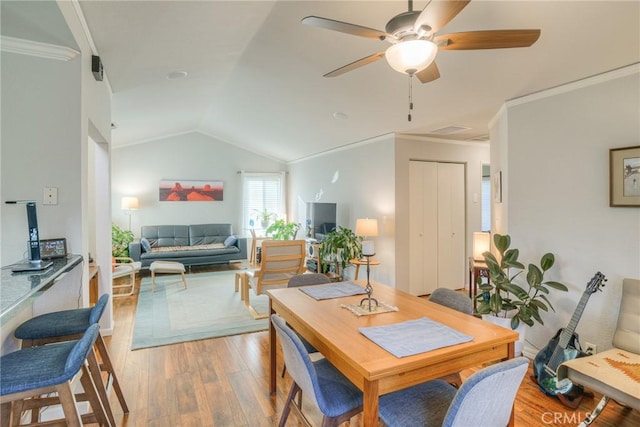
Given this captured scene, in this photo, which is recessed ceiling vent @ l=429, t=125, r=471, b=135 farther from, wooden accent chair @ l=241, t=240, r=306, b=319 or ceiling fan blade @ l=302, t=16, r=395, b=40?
ceiling fan blade @ l=302, t=16, r=395, b=40

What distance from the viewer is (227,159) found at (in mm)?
7984

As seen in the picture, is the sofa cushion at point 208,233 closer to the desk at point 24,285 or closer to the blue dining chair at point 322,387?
the desk at point 24,285

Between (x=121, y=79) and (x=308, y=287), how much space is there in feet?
9.62

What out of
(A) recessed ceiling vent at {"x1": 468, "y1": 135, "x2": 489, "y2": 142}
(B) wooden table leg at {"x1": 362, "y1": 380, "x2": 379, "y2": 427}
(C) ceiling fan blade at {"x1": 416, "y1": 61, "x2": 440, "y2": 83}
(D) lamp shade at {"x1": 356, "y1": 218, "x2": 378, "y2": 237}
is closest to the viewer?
(B) wooden table leg at {"x1": 362, "y1": 380, "x2": 379, "y2": 427}

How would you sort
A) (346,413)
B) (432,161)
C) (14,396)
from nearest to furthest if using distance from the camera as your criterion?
(14,396) < (346,413) < (432,161)

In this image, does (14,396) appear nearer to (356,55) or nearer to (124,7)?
(124,7)

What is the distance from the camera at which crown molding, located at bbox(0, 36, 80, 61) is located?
2.06m

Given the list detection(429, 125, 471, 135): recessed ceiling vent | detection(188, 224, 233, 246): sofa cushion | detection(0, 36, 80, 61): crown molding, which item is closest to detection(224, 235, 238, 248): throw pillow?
detection(188, 224, 233, 246): sofa cushion

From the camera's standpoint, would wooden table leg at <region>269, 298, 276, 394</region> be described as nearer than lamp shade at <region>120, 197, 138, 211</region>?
Yes

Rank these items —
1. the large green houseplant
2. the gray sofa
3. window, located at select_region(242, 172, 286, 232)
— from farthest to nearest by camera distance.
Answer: window, located at select_region(242, 172, 286, 232) → the gray sofa → the large green houseplant

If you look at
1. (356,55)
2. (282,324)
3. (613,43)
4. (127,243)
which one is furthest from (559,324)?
(127,243)

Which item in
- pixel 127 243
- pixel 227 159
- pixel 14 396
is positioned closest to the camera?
pixel 14 396

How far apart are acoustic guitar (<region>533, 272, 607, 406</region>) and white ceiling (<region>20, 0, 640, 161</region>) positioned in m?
1.63

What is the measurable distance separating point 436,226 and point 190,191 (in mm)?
5345
